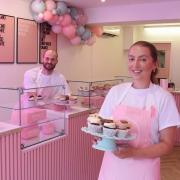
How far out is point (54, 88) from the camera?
8.73ft

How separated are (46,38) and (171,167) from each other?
2809mm

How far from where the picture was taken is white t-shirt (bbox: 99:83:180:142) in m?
1.30

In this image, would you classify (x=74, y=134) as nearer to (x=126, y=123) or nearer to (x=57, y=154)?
(x=57, y=154)

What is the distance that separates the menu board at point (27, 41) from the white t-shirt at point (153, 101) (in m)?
3.04

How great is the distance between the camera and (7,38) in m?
3.99

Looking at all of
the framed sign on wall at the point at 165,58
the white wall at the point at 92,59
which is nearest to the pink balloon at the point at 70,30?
the white wall at the point at 92,59

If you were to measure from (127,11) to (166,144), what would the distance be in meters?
3.89

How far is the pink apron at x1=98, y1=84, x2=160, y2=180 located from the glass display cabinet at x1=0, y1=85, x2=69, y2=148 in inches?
39.1

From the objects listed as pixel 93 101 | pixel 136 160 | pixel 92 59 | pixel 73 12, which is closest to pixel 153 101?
pixel 136 160

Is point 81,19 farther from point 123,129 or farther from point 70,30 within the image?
point 123,129

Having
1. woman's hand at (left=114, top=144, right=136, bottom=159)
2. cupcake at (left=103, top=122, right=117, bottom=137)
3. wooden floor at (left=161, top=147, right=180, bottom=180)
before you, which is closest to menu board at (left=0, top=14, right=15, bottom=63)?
wooden floor at (left=161, top=147, right=180, bottom=180)

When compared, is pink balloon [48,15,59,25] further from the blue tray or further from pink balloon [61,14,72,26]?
the blue tray

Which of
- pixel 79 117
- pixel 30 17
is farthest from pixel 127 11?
pixel 79 117

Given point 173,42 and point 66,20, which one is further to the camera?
point 173,42
